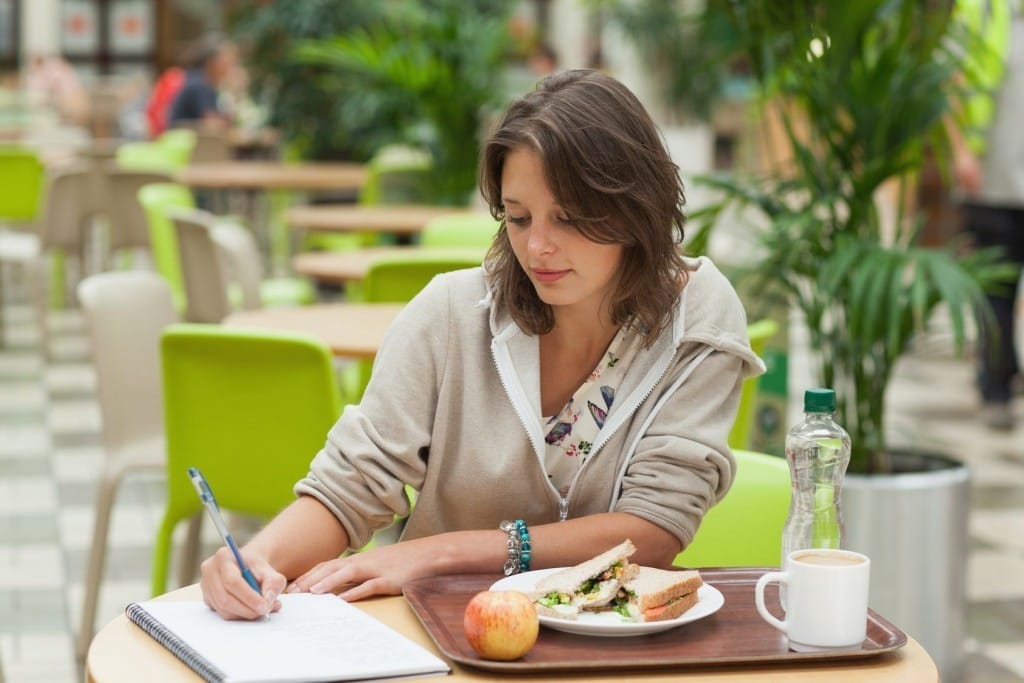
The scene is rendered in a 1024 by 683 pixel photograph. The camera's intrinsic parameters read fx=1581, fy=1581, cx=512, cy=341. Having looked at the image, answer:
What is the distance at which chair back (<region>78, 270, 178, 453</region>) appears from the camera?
3436 millimetres

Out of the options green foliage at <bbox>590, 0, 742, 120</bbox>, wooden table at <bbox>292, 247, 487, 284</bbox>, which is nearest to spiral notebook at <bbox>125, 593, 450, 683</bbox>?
wooden table at <bbox>292, 247, 487, 284</bbox>

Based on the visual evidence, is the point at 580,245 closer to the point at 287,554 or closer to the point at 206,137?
the point at 287,554

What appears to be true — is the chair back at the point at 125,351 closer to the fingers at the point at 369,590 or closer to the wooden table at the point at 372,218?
the fingers at the point at 369,590

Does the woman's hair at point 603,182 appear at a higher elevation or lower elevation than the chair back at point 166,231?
higher

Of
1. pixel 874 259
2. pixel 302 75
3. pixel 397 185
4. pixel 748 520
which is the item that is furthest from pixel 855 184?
pixel 302 75

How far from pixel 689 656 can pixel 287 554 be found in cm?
53

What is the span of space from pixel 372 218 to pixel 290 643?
458cm

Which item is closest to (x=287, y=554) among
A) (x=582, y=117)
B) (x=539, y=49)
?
(x=582, y=117)

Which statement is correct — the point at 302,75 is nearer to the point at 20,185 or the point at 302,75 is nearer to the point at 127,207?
the point at 127,207

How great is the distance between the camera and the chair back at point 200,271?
4.73 m

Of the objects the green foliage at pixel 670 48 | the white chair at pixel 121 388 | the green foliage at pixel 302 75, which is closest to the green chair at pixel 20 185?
the green foliage at pixel 302 75

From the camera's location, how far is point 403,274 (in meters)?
4.02

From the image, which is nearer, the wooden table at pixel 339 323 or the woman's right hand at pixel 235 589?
the woman's right hand at pixel 235 589

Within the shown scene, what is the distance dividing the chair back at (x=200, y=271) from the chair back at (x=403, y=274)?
798 mm
